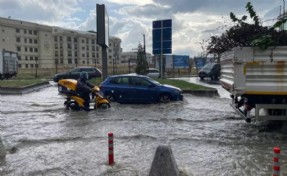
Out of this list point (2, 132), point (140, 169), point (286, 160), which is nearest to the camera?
point (140, 169)

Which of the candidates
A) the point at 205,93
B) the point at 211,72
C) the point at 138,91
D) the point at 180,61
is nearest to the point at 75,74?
the point at 211,72

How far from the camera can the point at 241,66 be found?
27.3 ft

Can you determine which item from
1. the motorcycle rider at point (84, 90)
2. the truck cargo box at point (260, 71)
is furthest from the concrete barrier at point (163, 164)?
the motorcycle rider at point (84, 90)

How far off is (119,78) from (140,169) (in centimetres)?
1089

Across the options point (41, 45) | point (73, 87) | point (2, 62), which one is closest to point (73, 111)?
point (73, 87)

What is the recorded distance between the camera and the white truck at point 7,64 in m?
34.2

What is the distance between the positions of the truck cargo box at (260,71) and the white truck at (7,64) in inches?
1172

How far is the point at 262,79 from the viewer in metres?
8.21

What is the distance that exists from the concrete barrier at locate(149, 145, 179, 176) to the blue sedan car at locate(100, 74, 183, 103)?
37.4ft

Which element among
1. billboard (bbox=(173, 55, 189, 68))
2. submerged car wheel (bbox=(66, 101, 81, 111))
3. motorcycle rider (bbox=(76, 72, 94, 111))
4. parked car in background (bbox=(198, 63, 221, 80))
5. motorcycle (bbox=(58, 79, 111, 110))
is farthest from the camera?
billboard (bbox=(173, 55, 189, 68))

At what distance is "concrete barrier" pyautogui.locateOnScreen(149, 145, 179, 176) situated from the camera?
5297 mm

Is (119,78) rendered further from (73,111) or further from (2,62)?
(2,62)

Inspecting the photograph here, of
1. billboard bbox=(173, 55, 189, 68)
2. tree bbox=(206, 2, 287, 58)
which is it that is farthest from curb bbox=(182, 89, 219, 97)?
billboard bbox=(173, 55, 189, 68)

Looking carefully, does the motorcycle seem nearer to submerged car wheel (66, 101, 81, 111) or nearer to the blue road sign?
submerged car wheel (66, 101, 81, 111)
